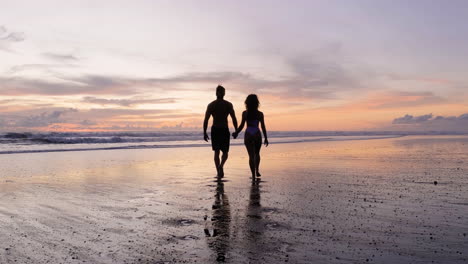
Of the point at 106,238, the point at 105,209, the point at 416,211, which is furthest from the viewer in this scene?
the point at 105,209

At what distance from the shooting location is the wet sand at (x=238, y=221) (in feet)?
10.7

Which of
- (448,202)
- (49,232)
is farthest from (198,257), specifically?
(448,202)

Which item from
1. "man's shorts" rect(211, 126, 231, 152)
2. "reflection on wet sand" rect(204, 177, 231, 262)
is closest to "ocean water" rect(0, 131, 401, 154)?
"man's shorts" rect(211, 126, 231, 152)

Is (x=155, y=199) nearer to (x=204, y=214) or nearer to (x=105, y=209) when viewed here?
(x=105, y=209)

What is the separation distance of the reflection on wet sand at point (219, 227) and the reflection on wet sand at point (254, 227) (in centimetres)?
24

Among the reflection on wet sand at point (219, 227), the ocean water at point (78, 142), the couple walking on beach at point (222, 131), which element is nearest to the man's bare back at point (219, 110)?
the couple walking on beach at point (222, 131)

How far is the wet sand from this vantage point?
327 cm

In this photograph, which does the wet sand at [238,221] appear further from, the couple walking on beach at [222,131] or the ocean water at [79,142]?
the ocean water at [79,142]

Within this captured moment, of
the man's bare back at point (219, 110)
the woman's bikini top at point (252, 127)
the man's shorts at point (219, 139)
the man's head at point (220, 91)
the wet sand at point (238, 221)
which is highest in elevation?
the man's head at point (220, 91)

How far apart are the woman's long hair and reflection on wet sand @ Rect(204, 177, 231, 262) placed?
149 inches

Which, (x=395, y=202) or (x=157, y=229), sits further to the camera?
(x=395, y=202)

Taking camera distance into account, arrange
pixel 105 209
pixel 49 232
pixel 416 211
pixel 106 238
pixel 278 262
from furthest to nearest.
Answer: pixel 105 209, pixel 416 211, pixel 49 232, pixel 106 238, pixel 278 262

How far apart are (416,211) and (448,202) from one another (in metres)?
0.97

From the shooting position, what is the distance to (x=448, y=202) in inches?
218
